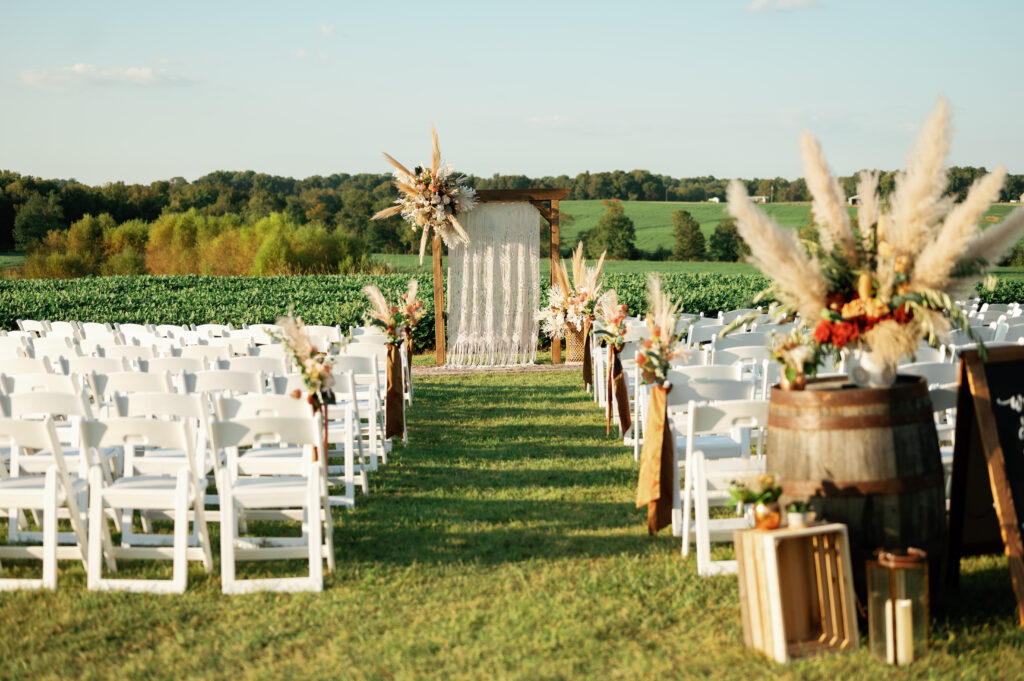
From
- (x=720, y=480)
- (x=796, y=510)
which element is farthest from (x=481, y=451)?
(x=796, y=510)

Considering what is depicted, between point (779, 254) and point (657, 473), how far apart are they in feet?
6.52

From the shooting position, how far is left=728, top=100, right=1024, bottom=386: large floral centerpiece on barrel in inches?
155

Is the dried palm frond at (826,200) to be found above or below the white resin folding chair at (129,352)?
above

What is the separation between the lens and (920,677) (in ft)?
12.1

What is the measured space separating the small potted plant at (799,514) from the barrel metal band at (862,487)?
145 millimetres

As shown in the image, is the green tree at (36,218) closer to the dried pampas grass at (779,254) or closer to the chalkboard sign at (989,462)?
the dried pampas grass at (779,254)

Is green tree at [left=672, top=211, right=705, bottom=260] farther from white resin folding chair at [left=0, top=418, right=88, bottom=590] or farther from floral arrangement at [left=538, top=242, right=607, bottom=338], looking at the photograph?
white resin folding chair at [left=0, top=418, right=88, bottom=590]

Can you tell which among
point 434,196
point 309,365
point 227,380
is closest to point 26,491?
point 309,365

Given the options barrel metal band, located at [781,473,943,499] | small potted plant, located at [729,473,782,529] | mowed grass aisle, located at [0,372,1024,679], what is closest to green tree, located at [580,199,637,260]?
mowed grass aisle, located at [0,372,1024,679]

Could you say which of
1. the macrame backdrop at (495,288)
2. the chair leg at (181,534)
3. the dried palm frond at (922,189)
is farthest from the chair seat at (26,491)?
the macrame backdrop at (495,288)

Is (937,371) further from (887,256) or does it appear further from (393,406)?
(393,406)

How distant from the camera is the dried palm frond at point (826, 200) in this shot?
417 cm

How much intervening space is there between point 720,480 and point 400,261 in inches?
1877

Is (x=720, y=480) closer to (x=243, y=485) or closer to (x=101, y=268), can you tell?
(x=243, y=485)
